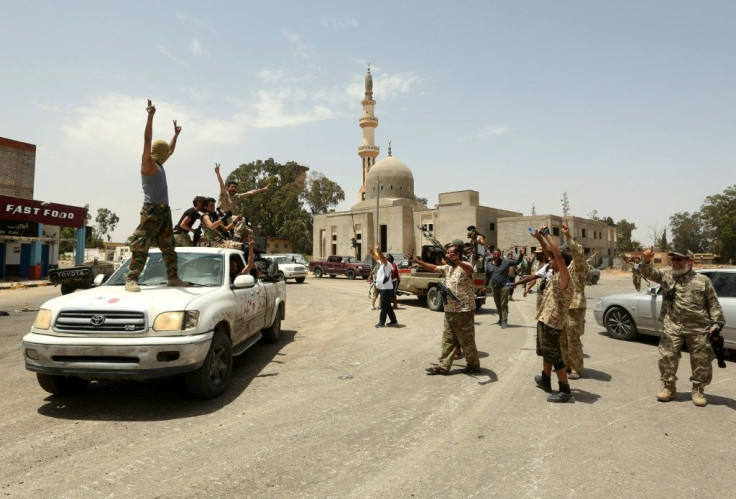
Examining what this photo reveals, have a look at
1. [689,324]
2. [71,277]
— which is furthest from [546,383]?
[71,277]

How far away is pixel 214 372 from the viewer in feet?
15.9

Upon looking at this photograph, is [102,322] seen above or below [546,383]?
above

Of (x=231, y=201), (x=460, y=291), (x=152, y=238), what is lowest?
(x=460, y=291)

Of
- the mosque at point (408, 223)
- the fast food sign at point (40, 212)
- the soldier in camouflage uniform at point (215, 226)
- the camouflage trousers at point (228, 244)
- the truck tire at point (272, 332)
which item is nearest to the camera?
the soldier in camouflage uniform at point (215, 226)

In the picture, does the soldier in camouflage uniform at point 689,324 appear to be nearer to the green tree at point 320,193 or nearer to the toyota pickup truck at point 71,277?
the toyota pickup truck at point 71,277

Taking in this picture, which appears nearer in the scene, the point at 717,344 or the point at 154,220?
the point at 717,344

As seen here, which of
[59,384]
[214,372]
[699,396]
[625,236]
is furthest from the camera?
[625,236]

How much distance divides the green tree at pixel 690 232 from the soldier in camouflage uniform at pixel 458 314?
8126 centimetres

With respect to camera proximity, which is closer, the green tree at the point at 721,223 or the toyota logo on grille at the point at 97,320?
the toyota logo on grille at the point at 97,320

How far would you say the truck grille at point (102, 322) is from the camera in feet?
13.8

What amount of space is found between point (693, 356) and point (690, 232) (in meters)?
85.2

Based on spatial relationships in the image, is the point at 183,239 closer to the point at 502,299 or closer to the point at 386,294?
the point at 386,294

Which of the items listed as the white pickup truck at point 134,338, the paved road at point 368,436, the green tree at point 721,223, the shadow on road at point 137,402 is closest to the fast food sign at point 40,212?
the paved road at point 368,436

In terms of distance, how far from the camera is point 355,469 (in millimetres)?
3322
